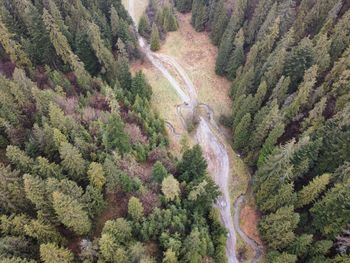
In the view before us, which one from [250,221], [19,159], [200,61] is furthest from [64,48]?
[250,221]

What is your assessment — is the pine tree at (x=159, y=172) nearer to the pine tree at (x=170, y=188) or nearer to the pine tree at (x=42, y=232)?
the pine tree at (x=170, y=188)

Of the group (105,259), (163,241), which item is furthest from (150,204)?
(105,259)

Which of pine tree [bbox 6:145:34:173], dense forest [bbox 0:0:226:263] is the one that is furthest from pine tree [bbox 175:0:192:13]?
pine tree [bbox 6:145:34:173]

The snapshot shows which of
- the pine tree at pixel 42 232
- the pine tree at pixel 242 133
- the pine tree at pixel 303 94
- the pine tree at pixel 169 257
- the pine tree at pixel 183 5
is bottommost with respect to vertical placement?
the pine tree at pixel 42 232

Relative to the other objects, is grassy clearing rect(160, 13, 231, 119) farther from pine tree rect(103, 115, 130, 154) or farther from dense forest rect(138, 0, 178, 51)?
pine tree rect(103, 115, 130, 154)

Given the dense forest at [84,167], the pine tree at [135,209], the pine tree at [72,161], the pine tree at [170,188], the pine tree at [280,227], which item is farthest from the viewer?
the pine tree at [280,227]

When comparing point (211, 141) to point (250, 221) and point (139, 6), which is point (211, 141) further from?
point (139, 6)

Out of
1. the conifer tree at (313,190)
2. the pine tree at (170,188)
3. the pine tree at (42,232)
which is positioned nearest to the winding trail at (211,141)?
the conifer tree at (313,190)
